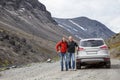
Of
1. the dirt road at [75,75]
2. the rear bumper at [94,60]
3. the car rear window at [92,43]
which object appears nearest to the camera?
the dirt road at [75,75]

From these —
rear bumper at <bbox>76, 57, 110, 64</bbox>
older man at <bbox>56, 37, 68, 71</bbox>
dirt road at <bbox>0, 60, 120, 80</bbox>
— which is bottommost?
dirt road at <bbox>0, 60, 120, 80</bbox>

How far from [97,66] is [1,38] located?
60.2 m

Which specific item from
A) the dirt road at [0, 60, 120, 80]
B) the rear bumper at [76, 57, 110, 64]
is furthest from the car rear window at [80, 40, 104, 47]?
the dirt road at [0, 60, 120, 80]

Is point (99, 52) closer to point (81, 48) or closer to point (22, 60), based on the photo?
point (81, 48)

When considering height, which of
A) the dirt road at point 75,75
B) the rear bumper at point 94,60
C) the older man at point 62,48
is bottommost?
the dirt road at point 75,75

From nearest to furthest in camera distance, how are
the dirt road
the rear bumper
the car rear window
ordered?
the dirt road, the rear bumper, the car rear window

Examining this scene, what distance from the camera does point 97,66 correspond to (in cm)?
2911

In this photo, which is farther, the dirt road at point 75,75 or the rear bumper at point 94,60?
the rear bumper at point 94,60

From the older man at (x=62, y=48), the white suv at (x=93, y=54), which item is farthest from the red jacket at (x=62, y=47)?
the white suv at (x=93, y=54)

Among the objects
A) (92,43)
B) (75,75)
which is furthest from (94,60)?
(75,75)

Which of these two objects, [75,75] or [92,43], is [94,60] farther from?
[75,75]

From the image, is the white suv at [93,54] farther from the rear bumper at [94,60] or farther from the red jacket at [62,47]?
the red jacket at [62,47]

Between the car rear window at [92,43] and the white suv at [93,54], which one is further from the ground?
the car rear window at [92,43]

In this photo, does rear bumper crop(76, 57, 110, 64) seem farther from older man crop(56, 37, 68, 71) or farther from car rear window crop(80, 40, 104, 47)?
older man crop(56, 37, 68, 71)
